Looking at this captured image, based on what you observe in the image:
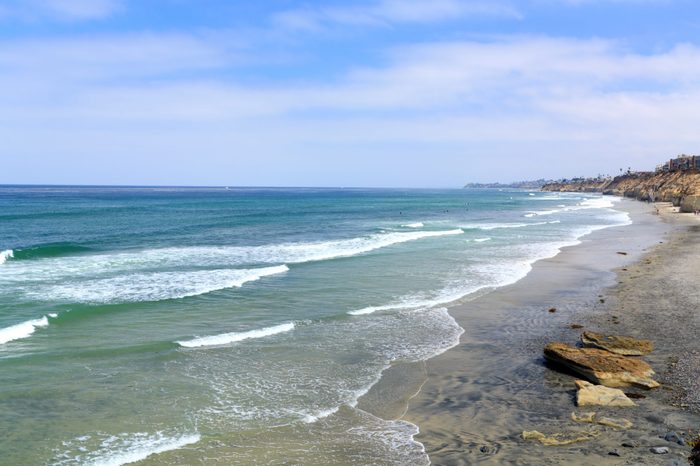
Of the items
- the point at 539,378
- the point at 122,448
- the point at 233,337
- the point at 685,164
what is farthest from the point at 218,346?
the point at 685,164

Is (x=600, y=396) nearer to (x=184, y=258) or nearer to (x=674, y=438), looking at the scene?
(x=674, y=438)

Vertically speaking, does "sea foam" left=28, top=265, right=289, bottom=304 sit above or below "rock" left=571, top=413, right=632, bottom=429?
above

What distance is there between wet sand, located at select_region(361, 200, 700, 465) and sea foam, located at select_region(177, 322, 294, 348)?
13.9 feet

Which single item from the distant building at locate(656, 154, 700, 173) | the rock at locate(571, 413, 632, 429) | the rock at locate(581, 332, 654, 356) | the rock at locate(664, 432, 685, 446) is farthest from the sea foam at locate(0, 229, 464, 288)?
the distant building at locate(656, 154, 700, 173)

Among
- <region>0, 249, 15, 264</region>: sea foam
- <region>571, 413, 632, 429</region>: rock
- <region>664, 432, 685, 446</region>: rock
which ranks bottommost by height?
<region>571, 413, 632, 429</region>: rock

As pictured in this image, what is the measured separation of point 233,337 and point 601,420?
29.9 feet

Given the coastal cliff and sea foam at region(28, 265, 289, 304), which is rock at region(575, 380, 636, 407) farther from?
the coastal cliff

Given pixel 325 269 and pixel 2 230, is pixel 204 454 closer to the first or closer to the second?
pixel 325 269

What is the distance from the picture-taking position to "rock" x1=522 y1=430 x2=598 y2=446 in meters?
8.66

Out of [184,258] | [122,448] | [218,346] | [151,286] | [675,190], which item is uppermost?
[675,190]

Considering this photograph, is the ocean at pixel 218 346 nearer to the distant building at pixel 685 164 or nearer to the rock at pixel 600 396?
the rock at pixel 600 396

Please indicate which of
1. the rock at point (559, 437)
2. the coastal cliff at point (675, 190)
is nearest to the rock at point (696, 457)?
the rock at point (559, 437)

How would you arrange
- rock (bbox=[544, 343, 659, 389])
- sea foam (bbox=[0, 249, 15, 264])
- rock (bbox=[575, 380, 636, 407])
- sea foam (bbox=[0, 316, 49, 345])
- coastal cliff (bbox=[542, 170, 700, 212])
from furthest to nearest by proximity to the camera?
coastal cliff (bbox=[542, 170, 700, 212]) < sea foam (bbox=[0, 249, 15, 264]) < sea foam (bbox=[0, 316, 49, 345]) < rock (bbox=[544, 343, 659, 389]) < rock (bbox=[575, 380, 636, 407])

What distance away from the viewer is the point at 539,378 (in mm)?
11617
